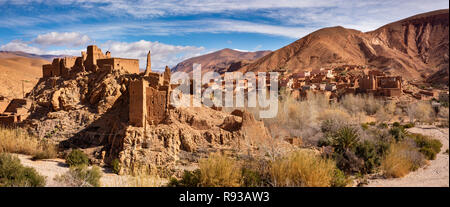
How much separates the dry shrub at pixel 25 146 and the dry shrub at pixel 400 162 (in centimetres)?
1175

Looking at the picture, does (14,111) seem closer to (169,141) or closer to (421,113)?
(169,141)

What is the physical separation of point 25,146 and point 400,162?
1331 centimetres

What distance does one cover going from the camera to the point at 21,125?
40.1 ft

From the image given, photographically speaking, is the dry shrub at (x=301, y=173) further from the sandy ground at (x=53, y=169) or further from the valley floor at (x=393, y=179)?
the sandy ground at (x=53, y=169)

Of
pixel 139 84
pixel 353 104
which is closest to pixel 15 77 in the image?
pixel 139 84

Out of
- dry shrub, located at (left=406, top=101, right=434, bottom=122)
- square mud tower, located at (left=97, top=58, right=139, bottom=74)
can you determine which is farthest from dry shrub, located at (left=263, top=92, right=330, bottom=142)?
square mud tower, located at (left=97, top=58, right=139, bottom=74)

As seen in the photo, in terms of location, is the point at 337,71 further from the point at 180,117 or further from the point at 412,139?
the point at 180,117

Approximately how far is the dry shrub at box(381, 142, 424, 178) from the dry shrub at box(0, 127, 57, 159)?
11.8 m

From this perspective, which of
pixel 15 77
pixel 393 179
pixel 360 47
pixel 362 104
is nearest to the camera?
pixel 393 179

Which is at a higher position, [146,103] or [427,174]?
[146,103]

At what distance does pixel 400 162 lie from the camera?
9.31m

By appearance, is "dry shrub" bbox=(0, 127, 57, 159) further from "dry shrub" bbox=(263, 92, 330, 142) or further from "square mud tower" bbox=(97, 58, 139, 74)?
"dry shrub" bbox=(263, 92, 330, 142)
